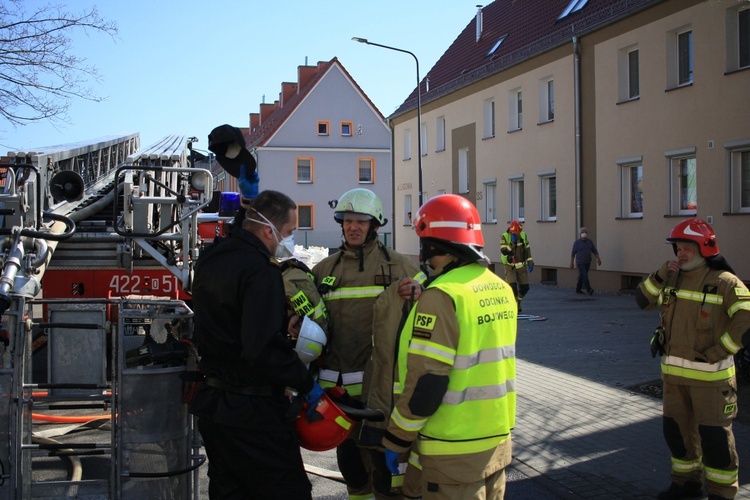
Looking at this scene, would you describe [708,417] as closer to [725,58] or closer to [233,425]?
[233,425]

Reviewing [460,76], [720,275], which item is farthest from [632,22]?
[720,275]

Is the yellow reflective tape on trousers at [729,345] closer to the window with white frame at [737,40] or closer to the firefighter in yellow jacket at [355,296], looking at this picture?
the firefighter in yellow jacket at [355,296]

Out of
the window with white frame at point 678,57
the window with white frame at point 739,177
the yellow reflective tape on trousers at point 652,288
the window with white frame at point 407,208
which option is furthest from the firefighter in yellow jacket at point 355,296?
the window with white frame at point 407,208

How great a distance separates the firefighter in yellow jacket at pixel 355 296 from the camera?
15.6 ft

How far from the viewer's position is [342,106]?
5184 cm

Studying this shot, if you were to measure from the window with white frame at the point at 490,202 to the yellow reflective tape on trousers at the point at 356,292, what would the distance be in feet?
79.0

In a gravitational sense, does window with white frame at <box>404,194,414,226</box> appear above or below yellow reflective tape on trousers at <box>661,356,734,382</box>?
above

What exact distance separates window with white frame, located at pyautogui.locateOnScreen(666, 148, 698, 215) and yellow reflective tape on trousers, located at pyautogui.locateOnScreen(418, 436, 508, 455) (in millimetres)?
16117

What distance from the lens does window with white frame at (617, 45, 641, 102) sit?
67.6ft

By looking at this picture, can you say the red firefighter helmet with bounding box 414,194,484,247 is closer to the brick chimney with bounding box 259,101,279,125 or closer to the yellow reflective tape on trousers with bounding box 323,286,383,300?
the yellow reflective tape on trousers with bounding box 323,286,383,300

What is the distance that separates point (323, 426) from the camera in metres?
3.84

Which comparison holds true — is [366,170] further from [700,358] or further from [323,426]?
[323,426]

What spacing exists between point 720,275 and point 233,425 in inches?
136

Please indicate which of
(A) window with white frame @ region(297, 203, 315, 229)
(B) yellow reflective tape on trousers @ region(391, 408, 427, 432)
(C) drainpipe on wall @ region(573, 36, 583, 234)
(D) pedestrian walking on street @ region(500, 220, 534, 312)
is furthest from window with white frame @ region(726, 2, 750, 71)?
(A) window with white frame @ region(297, 203, 315, 229)
